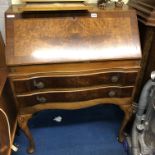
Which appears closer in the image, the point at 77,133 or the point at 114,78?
the point at 114,78

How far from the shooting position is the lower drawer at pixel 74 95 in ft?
3.81

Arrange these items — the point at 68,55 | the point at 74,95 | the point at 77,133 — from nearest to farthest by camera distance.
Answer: the point at 68,55 < the point at 74,95 < the point at 77,133

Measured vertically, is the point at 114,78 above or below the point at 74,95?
above

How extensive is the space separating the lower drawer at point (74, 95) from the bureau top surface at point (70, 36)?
0.21 m

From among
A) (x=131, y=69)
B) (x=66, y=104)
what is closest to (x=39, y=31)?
(x=66, y=104)

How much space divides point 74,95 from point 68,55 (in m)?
0.26

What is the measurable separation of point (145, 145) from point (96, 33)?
2.75 feet

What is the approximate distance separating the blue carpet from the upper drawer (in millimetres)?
618

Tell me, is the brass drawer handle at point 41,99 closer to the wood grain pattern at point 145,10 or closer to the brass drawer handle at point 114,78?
the brass drawer handle at point 114,78

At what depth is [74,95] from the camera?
120 cm

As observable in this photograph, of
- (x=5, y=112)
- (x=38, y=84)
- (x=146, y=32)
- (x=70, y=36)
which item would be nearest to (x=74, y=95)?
(x=38, y=84)

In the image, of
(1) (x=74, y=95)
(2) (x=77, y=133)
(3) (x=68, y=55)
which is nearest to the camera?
(3) (x=68, y=55)

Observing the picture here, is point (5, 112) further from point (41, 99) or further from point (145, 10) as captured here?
point (145, 10)

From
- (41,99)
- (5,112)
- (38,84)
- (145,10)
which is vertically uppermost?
(145,10)
